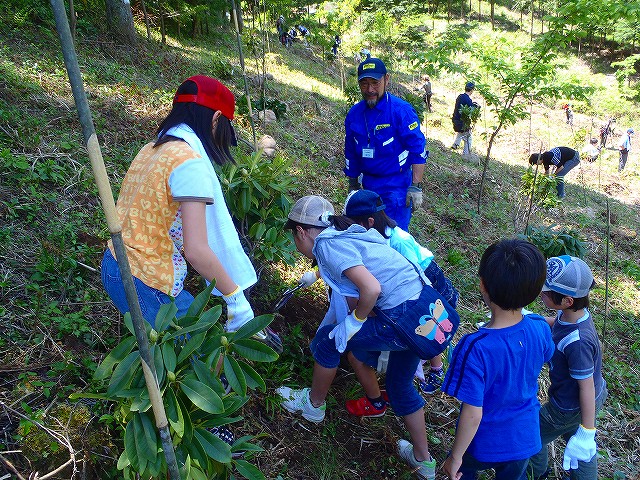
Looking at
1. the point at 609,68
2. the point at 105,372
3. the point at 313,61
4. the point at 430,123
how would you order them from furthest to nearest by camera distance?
the point at 609,68 < the point at 313,61 < the point at 430,123 < the point at 105,372

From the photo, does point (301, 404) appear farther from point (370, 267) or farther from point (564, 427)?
point (564, 427)

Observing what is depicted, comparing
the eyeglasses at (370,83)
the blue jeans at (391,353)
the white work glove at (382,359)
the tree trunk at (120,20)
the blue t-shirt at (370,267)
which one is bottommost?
the white work glove at (382,359)

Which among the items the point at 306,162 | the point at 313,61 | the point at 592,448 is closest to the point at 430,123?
the point at 313,61

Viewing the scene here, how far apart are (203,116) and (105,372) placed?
3.43 ft

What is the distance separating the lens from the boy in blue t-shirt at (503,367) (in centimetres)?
192

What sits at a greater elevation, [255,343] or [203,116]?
[203,116]

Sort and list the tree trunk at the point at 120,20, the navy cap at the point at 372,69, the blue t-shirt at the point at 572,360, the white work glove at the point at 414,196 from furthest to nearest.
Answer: the tree trunk at the point at 120,20, the white work glove at the point at 414,196, the navy cap at the point at 372,69, the blue t-shirt at the point at 572,360

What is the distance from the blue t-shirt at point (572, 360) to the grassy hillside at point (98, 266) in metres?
0.90

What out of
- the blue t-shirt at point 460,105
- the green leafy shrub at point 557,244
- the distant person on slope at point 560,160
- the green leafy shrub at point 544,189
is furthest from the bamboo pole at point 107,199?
the blue t-shirt at point 460,105

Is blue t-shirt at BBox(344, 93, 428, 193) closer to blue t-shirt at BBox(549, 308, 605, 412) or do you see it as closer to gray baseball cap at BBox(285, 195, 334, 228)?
gray baseball cap at BBox(285, 195, 334, 228)

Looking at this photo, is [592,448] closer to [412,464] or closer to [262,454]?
[412,464]

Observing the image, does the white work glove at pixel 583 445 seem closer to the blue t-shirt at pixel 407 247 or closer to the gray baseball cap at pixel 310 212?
the blue t-shirt at pixel 407 247

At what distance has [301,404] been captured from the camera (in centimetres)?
275

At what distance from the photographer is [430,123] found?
1407 centimetres
